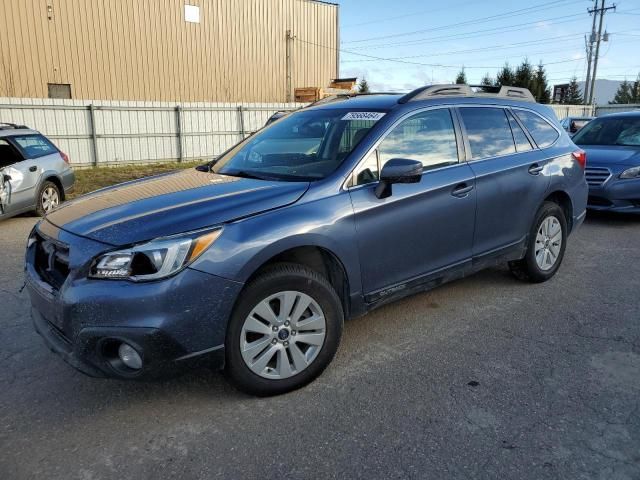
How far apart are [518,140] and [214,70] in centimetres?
2530

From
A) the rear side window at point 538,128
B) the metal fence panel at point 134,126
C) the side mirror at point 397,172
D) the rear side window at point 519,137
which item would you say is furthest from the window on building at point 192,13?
the side mirror at point 397,172

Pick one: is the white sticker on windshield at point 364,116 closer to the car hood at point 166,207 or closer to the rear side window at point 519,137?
the car hood at point 166,207

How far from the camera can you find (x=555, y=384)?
3.25 metres

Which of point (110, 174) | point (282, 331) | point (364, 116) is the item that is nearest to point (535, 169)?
point (364, 116)

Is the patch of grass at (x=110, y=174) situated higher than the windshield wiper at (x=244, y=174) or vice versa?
the windshield wiper at (x=244, y=174)

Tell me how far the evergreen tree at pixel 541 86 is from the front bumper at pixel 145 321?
2259 inches

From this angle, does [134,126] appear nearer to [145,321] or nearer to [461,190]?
[461,190]

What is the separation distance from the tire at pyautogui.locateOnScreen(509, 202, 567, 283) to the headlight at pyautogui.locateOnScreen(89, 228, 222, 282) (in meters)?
3.26

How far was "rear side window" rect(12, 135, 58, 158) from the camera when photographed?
8.65 metres

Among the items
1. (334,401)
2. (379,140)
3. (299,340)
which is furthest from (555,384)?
(379,140)

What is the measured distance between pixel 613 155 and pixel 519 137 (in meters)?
4.23

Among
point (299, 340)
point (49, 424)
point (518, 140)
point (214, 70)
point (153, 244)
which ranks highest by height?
point (214, 70)

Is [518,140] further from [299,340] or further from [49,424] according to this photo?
[49,424]

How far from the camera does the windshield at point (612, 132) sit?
28.3 ft
